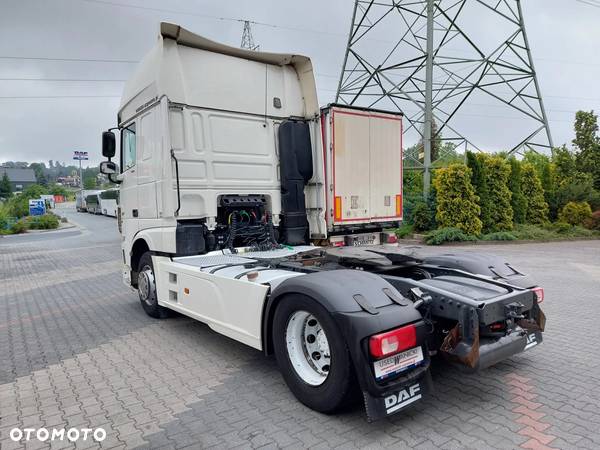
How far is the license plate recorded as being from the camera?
2.77 m

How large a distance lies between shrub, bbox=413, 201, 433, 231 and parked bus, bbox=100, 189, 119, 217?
33310mm

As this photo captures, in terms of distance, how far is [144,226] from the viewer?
5.79 m

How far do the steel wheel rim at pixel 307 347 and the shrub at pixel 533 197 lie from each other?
50.3ft

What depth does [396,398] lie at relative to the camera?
9.27 ft

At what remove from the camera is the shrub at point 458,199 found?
47.0ft

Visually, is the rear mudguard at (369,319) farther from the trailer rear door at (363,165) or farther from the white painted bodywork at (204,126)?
the trailer rear door at (363,165)

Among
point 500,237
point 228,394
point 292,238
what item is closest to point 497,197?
point 500,237

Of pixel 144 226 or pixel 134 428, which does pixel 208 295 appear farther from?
pixel 144 226

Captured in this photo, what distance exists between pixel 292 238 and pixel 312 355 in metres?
2.69

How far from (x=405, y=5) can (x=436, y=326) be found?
19.6 metres

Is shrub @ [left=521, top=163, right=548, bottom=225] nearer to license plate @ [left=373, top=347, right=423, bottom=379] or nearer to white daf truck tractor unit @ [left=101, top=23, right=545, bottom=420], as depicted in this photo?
white daf truck tractor unit @ [left=101, top=23, right=545, bottom=420]

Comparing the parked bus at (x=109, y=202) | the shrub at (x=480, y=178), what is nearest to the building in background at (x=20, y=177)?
the parked bus at (x=109, y=202)

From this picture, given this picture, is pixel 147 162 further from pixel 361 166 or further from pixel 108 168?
pixel 361 166

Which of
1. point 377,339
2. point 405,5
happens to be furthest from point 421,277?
point 405,5
